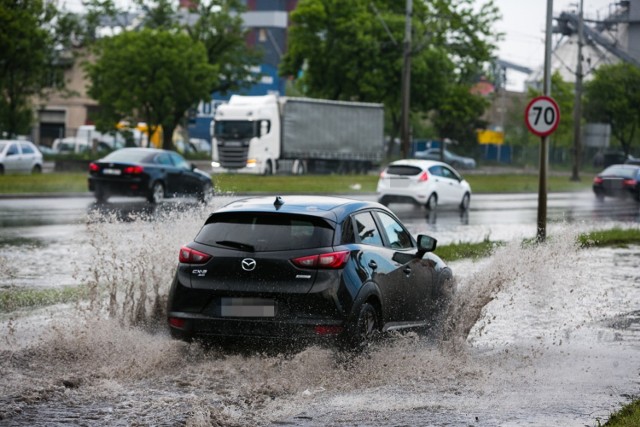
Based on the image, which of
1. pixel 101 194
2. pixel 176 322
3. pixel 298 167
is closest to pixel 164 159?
pixel 101 194

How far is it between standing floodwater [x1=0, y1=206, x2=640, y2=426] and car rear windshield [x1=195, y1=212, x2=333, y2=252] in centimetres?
84

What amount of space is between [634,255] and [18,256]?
10.6 metres

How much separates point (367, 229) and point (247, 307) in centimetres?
149

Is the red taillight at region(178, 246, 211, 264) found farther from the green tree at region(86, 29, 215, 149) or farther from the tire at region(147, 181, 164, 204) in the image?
the green tree at region(86, 29, 215, 149)

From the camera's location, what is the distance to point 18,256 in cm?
1822

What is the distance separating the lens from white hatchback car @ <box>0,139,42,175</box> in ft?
154

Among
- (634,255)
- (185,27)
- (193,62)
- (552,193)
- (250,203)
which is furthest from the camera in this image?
(185,27)

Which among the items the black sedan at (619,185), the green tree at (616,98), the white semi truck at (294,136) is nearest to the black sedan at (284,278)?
the black sedan at (619,185)

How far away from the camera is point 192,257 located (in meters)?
9.73

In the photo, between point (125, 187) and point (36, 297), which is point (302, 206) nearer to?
point (36, 297)

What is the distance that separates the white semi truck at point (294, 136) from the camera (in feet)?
182

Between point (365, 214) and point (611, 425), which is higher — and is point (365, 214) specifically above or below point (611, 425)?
above

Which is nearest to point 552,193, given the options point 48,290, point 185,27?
point 185,27

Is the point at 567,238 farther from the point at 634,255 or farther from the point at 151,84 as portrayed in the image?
the point at 151,84
